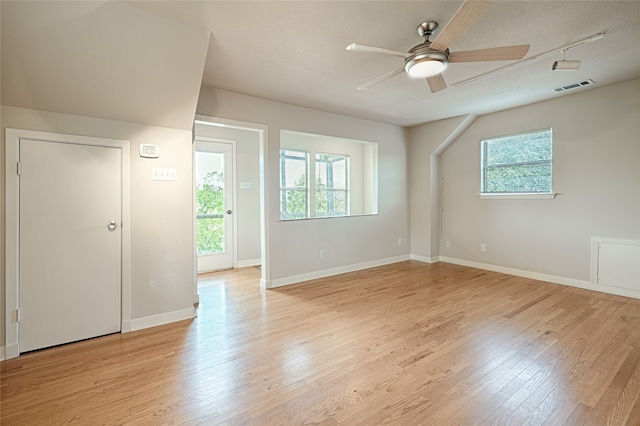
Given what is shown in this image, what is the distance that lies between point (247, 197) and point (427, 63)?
4.11 meters

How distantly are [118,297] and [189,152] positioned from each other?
160cm

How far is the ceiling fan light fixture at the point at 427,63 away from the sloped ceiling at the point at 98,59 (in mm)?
1707

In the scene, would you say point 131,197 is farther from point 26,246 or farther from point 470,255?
point 470,255

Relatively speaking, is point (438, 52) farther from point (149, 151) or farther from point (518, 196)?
point (518, 196)

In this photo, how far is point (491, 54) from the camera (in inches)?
84.9

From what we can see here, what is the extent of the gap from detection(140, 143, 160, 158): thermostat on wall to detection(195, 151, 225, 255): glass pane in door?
83.1 inches

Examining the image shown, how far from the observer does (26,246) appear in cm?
244

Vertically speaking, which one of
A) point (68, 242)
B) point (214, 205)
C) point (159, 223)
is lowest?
point (68, 242)

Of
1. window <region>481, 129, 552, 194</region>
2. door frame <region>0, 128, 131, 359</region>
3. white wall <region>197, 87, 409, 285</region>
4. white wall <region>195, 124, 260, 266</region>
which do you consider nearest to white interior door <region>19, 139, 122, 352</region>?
door frame <region>0, 128, 131, 359</region>

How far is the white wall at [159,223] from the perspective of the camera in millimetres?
2883

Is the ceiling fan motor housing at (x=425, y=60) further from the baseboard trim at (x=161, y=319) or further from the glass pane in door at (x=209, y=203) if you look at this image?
the glass pane in door at (x=209, y=203)

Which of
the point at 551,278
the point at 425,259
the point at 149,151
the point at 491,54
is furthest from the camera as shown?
the point at 425,259

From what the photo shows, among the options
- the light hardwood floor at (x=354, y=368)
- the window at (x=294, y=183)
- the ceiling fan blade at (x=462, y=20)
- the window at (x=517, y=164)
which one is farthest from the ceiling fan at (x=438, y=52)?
the window at (x=294, y=183)

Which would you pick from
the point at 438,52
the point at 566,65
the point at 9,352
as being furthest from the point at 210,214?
the point at 566,65
